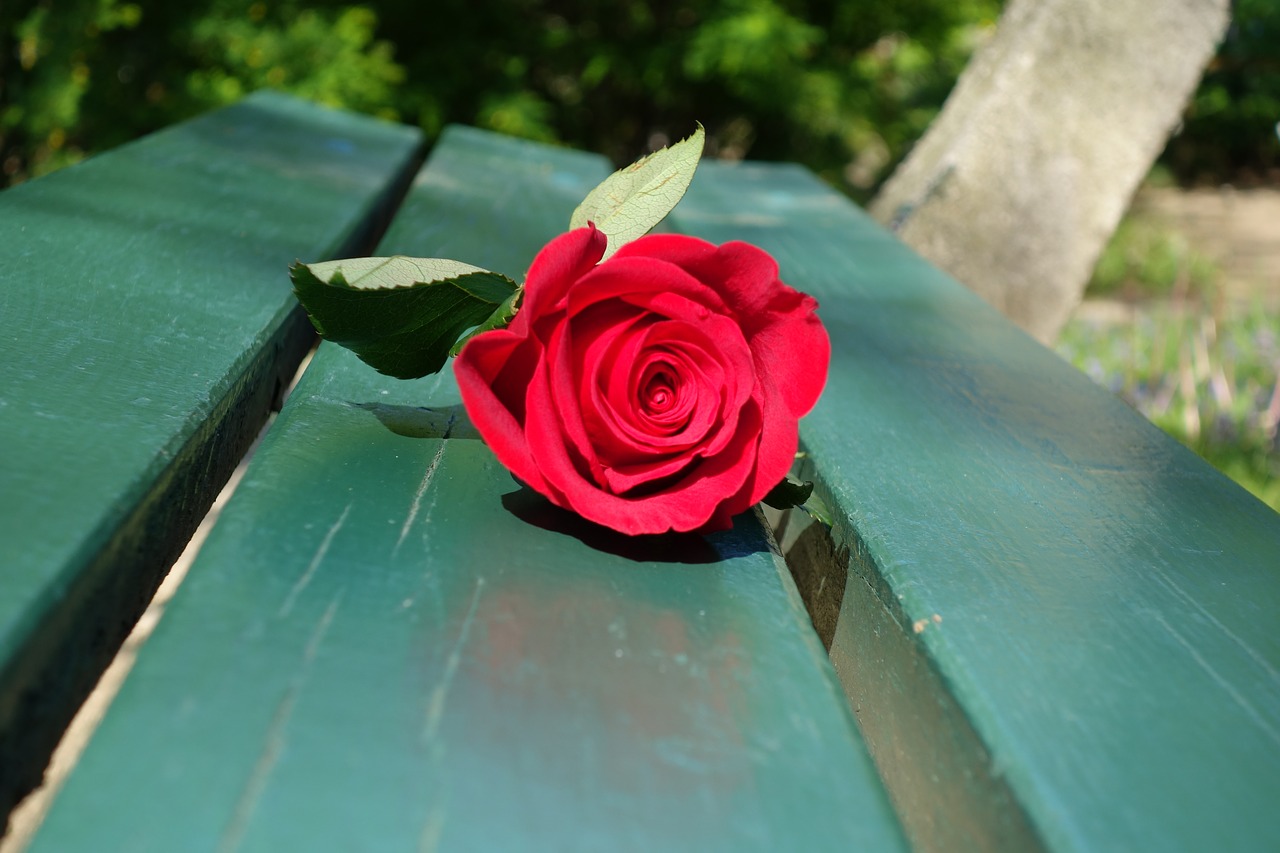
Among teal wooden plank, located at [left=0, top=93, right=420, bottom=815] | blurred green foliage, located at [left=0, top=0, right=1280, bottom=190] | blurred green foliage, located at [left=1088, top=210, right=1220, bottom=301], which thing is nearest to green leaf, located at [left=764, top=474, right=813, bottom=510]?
teal wooden plank, located at [left=0, top=93, right=420, bottom=815]

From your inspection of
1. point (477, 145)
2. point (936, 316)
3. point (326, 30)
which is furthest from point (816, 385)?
point (326, 30)

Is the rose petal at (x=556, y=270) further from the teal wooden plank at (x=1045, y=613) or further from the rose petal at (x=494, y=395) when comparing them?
the teal wooden plank at (x=1045, y=613)

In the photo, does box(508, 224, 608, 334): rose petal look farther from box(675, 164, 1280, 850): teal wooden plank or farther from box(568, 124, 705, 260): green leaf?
box(675, 164, 1280, 850): teal wooden plank

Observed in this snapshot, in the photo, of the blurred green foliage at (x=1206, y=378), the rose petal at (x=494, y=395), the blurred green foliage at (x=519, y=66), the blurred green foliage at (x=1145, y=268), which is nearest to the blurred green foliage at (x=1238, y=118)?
the blurred green foliage at (x=519, y=66)

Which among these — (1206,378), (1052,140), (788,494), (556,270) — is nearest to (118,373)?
(556,270)

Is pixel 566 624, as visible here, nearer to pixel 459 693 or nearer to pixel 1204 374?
pixel 459 693
